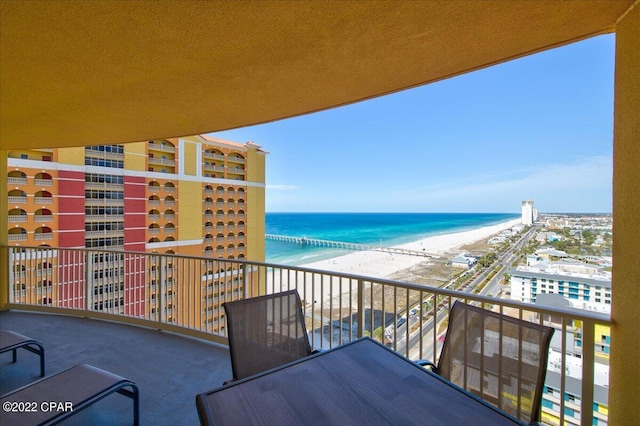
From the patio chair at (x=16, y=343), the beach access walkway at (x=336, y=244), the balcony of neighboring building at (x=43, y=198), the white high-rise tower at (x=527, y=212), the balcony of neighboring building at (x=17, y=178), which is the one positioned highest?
the balcony of neighboring building at (x=17, y=178)

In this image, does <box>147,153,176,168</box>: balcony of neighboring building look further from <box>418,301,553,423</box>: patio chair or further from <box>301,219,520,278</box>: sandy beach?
<box>418,301,553,423</box>: patio chair

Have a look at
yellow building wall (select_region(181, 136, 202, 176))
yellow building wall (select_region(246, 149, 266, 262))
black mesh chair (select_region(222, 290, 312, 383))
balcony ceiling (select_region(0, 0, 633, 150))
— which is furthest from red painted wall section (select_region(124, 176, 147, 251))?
black mesh chair (select_region(222, 290, 312, 383))

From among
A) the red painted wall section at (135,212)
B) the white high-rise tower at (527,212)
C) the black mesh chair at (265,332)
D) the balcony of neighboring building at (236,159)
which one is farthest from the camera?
the balcony of neighboring building at (236,159)

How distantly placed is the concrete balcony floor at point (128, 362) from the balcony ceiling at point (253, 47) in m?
2.29

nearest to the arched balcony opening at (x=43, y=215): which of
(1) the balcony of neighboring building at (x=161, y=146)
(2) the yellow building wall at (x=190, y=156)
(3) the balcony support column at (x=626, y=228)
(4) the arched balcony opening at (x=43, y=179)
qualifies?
(4) the arched balcony opening at (x=43, y=179)

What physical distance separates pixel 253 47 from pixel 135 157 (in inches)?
958

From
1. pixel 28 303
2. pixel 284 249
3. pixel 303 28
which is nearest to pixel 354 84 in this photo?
pixel 303 28

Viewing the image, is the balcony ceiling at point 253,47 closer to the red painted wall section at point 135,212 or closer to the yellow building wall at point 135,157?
the red painted wall section at point 135,212

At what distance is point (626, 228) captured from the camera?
1.37m

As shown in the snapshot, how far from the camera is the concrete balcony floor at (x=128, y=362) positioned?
6.90ft

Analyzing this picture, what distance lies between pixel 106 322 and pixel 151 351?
1.41 metres

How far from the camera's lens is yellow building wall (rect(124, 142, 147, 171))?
2080 centimetres

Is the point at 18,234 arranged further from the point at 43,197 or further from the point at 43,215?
the point at 43,197

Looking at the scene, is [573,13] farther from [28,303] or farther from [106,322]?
[28,303]
